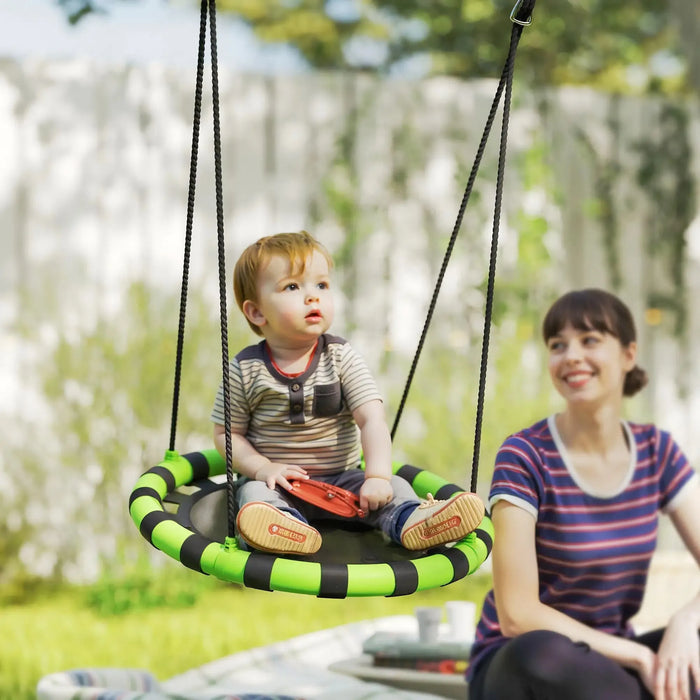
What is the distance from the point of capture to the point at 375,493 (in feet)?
5.81

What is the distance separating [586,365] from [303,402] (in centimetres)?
67

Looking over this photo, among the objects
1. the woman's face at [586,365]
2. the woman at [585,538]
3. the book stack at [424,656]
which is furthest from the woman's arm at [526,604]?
the book stack at [424,656]

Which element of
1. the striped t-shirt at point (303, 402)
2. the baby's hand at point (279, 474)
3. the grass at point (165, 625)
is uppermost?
the striped t-shirt at point (303, 402)

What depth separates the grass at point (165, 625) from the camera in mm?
3688

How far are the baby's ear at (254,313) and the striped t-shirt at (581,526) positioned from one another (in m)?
0.62

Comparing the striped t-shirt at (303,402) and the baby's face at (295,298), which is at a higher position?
the baby's face at (295,298)

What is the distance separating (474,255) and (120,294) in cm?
169

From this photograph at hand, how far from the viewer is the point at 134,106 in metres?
4.76

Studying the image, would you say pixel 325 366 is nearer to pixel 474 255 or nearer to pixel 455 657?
pixel 455 657

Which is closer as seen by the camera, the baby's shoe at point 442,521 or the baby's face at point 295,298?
the baby's shoe at point 442,521

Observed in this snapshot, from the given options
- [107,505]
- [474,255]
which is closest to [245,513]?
[107,505]

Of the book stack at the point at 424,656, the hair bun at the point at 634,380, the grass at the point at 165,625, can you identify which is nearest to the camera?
the hair bun at the point at 634,380

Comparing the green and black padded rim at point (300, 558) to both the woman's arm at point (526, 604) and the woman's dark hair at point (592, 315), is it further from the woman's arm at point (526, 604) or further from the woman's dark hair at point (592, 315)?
the woman's dark hair at point (592, 315)

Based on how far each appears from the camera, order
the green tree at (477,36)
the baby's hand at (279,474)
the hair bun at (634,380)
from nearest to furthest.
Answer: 1. the baby's hand at (279,474)
2. the hair bun at (634,380)
3. the green tree at (477,36)
